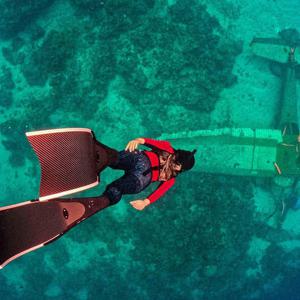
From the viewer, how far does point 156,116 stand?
15.9 metres

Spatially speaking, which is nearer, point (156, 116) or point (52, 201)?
point (52, 201)

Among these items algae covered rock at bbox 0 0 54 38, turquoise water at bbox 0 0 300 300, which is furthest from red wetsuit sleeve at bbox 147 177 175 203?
algae covered rock at bbox 0 0 54 38

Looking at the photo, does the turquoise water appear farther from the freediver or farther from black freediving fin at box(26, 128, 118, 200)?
black freediving fin at box(26, 128, 118, 200)

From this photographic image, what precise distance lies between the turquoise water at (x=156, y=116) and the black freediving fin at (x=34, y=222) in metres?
9.73

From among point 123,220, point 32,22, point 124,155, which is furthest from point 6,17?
point 124,155

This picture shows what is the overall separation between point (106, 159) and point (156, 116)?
32.5 feet

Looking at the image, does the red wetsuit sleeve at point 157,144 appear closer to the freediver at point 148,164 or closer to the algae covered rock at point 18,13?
the freediver at point 148,164

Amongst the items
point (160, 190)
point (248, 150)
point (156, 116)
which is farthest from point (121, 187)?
point (156, 116)

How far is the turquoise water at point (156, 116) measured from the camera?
1541 centimetres

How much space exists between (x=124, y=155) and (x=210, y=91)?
1009 cm

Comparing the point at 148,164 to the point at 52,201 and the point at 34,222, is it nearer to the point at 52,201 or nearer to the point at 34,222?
the point at 52,201

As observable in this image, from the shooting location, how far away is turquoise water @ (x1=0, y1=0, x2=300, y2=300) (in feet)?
50.6

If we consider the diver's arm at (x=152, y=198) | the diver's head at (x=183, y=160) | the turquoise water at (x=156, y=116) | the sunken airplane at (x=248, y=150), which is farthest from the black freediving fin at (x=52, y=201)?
the turquoise water at (x=156, y=116)

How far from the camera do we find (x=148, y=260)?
52.0ft
